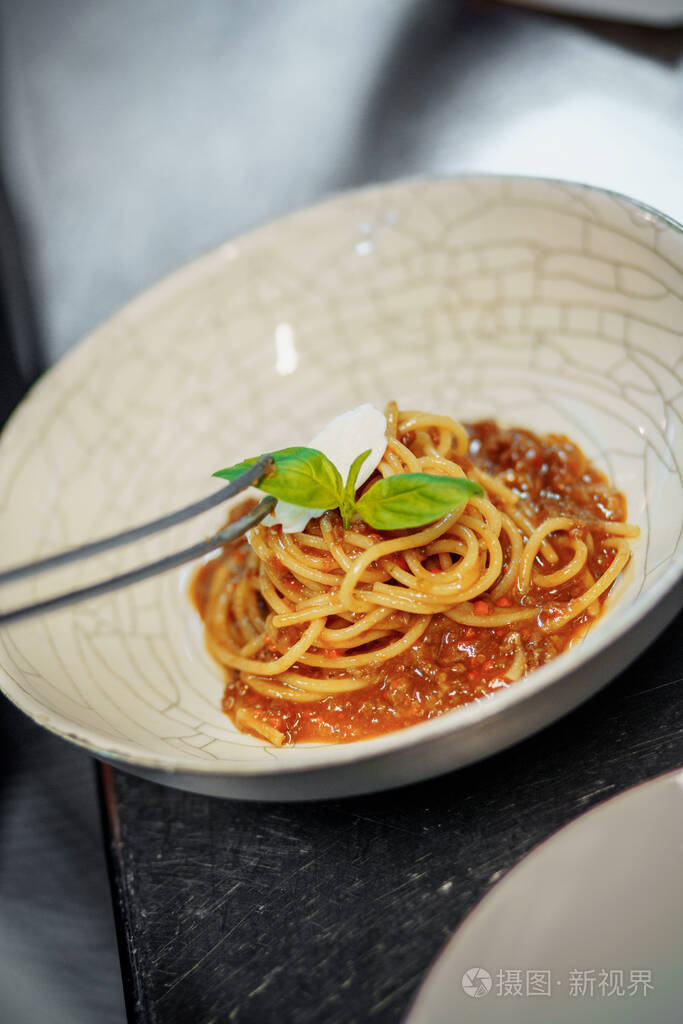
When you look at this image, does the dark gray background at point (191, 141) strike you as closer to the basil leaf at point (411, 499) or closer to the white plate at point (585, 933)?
the white plate at point (585, 933)

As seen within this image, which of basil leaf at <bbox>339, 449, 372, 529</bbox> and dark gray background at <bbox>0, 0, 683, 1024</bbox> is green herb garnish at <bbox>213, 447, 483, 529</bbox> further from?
dark gray background at <bbox>0, 0, 683, 1024</bbox>

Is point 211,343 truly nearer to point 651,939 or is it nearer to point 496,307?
point 496,307

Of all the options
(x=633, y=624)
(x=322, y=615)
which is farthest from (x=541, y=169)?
(x=633, y=624)

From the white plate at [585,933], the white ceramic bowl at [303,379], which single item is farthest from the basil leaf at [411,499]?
the white plate at [585,933]

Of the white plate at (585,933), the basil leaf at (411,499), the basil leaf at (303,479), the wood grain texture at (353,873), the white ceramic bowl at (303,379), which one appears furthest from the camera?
the white ceramic bowl at (303,379)

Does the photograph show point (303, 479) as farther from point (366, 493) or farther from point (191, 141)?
point (191, 141)

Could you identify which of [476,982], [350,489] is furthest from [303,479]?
[476,982]
